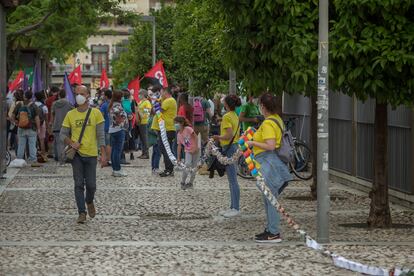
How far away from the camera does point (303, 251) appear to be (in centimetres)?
1086

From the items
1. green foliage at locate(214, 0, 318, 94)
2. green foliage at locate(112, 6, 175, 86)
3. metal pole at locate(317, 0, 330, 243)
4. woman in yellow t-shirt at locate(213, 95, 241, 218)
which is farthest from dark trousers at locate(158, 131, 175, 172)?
green foliage at locate(112, 6, 175, 86)

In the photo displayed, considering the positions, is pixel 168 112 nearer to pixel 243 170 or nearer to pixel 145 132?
pixel 243 170

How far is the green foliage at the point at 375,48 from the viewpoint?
37.6ft

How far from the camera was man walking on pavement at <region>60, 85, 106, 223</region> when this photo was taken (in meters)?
13.5

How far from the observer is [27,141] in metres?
24.5

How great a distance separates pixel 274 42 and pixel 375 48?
139 cm

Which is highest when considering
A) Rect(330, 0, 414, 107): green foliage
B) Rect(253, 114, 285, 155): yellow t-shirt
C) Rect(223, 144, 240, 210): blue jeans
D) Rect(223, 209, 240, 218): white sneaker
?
Rect(330, 0, 414, 107): green foliage

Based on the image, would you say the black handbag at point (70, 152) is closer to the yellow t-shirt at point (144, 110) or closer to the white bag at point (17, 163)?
the white bag at point (17, 163)

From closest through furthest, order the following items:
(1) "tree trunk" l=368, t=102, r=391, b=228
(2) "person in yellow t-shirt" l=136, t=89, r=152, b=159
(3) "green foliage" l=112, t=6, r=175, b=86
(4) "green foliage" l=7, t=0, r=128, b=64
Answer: (1) "tree trunk" l=368, t=102, r=391, b=228, (4) "green foliage" l=7, t=0, r=128, b=64, (2) "person in yellow t-shirt" l=136, t=89, r=152, b=159, (3) "green foliage" l=112, t=6, r=175, b=86

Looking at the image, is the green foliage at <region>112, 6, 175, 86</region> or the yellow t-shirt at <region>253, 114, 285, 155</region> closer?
the yellow t-shirt at <region>253, 114, 285, 155</region>

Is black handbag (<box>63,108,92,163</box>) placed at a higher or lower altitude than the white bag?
higher

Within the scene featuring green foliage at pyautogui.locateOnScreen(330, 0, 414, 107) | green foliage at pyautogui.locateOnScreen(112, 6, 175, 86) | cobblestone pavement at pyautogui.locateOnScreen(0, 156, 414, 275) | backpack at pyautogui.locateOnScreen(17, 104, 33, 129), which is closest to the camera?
cobblestone pavement at pyautogui.locateOnScreen(0, 156, 414, 275)

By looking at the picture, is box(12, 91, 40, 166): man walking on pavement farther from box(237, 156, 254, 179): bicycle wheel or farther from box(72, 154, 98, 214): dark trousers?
box(72, 154, 98, 214): dark trousers

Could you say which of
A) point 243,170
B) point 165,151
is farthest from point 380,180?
point 165,151
